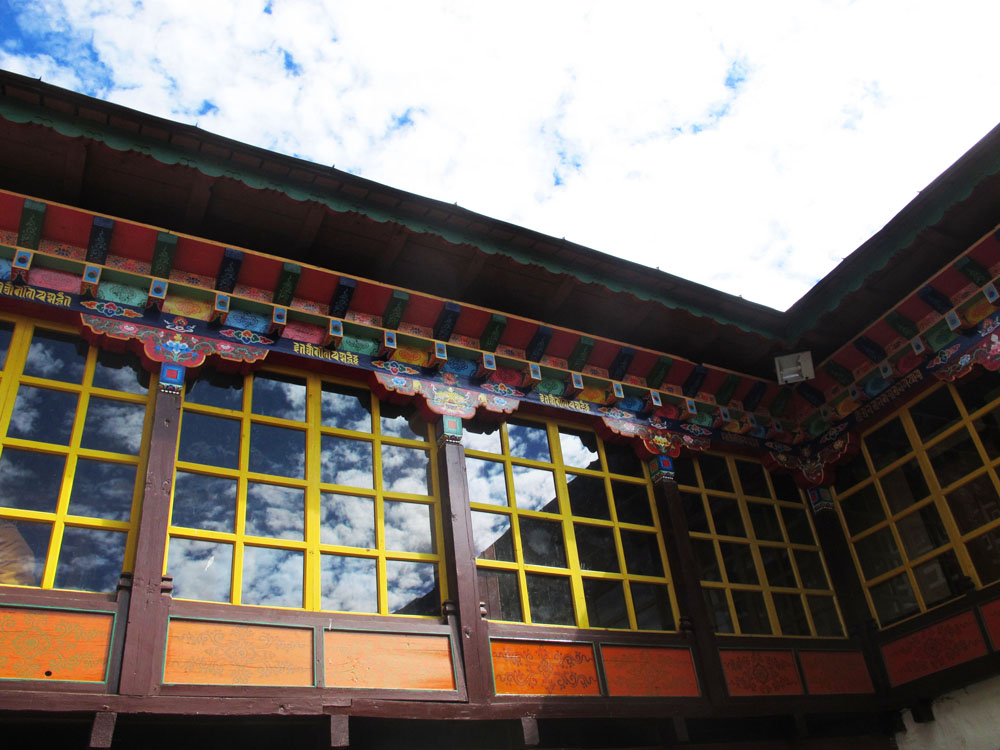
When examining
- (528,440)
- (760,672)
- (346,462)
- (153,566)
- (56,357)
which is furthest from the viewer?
(528,440)

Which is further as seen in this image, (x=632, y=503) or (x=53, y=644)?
(x=632, y=503)

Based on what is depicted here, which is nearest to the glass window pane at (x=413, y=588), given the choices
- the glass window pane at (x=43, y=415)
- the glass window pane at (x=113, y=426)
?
the glass window pane at (x=113, y=426)

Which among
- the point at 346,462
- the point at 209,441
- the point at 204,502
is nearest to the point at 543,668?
the point at 346,462

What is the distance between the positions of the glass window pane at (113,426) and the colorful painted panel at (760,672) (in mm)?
4008

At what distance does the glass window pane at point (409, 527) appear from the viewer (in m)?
5.88

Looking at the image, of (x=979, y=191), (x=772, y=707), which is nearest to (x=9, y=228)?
(x=772, y=707)

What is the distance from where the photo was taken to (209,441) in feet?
18.8

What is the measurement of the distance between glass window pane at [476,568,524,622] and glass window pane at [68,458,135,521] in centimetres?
212

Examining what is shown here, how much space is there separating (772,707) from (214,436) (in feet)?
13.2

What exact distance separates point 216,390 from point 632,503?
9.93 ft

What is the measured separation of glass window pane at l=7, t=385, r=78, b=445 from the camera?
523 cm

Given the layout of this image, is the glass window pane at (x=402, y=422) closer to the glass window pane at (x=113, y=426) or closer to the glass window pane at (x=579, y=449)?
the glass window pane at (x=579, y=449)

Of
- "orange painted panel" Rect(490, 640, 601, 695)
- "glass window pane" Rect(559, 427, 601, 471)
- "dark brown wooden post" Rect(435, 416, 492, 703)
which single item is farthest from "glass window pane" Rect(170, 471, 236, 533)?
"glass window pane" Rect(559, 427, 601, 471)

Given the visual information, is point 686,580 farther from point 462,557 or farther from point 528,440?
A: point 462,557
